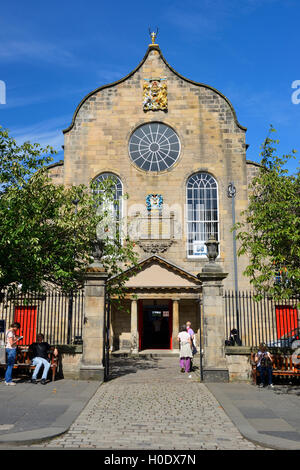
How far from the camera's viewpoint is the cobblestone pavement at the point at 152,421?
19.5ft

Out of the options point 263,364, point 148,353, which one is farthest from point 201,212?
point 263,364

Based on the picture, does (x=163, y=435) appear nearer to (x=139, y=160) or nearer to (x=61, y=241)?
(x=61, y=241)

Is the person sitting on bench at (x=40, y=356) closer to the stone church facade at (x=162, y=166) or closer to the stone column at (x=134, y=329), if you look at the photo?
the stone column at (x=134, y=329)

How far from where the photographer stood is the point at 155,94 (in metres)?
25.4

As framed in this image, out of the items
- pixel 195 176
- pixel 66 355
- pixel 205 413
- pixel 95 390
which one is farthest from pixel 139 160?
pixel 205 413

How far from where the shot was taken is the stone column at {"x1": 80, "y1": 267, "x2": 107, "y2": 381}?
1159cm

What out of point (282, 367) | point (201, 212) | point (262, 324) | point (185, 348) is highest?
point (201, 212)

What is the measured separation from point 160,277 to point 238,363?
10.7 m

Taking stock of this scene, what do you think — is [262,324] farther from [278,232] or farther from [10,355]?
[10,355]


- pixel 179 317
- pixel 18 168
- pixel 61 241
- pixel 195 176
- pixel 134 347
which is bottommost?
pixel 134 347

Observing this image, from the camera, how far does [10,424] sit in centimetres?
673

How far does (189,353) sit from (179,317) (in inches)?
388

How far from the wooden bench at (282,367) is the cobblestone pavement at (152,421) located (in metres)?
1.56

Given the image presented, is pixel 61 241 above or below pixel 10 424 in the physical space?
above
